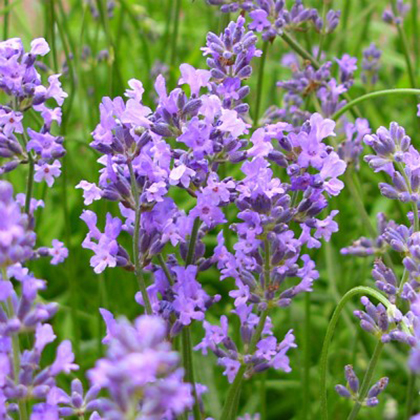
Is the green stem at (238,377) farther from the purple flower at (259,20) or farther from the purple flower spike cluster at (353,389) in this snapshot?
the purple flower at (259,20)

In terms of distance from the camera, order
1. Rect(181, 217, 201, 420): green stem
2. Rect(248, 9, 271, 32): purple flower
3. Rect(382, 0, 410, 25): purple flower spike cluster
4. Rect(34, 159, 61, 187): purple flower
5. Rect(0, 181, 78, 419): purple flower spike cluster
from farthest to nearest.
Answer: Rect(382, 0, 410, 25): purple flower spike cluster → Rect(248, 9, 271, 32): purple flower → Rect(34, 159, 61, 187): purple flower → Rect(181, 217, 201, 420): green stem → Rect(0, 181, 78, 419): purple flower spike cluster

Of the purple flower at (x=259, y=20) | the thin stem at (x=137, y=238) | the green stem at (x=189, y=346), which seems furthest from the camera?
the purple flower at (x=259, y=20)

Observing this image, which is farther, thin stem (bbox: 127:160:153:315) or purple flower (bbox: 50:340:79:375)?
thin stem (bbox: 127:160:153:315)

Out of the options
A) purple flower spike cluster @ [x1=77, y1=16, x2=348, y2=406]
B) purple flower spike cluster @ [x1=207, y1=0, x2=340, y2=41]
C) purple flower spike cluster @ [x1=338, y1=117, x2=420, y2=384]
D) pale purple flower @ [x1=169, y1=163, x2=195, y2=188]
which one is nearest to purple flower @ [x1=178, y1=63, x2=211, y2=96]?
purple flower spike cluster @ [x1=77, y1=16, x2=348, y2=406]

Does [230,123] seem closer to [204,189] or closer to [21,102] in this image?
[204,189]

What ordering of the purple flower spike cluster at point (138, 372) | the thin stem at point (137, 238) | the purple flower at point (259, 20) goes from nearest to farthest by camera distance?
the purple flower spike cluster at point (138, 372) → the thin stem at point (137, 238) → the purple flower at point (259, 20)

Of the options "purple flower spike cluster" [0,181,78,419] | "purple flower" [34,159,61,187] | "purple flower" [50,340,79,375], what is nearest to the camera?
"purple flower spike cluster" [0,181,78,419]

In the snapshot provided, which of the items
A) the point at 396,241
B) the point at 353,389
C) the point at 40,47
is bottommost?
the point at 353,389

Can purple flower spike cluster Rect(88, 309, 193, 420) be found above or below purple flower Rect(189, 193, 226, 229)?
below

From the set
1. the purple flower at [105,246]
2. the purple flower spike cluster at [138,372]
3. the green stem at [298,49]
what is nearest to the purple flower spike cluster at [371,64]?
the green stem at [298,49]

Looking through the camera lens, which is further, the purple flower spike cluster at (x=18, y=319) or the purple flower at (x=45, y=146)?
the purple flower at (x=45, y=146)

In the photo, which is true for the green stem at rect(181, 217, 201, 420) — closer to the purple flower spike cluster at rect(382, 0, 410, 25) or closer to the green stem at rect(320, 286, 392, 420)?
the green stem at rect(320, 286, 392, 420)

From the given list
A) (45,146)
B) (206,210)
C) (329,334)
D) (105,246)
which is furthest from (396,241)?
(45,146)
